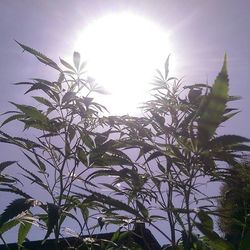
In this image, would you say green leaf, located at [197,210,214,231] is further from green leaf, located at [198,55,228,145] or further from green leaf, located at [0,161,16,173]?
green leaf, located at [0,161,16,173]

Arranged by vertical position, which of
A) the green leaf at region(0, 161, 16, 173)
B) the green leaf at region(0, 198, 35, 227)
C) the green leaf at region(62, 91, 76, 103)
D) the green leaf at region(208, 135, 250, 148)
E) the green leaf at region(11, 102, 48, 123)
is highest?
the green leaf at region(62, 91, 76, 103)

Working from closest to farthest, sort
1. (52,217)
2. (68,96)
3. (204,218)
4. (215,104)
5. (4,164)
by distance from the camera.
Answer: (215,104), (52,217), (204,218), (4,164), (68,96)

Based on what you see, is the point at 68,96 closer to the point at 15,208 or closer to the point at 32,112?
the point at 32,112

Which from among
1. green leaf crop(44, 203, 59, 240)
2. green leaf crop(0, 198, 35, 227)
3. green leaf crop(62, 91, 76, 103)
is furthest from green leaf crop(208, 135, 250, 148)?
green leaf crop(62, 91, 76, 103)

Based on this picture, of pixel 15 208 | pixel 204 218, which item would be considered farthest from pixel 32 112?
pixel 204 218

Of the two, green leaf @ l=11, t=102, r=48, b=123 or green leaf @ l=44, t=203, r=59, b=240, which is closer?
green leaf @ l=44, t=203, r=59, b=240

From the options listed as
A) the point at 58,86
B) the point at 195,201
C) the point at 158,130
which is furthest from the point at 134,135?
the point at 58,86

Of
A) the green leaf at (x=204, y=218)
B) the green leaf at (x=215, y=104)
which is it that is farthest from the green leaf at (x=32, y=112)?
the green leaf at (x=215, y=104)

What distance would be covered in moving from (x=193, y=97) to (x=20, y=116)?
0.94m

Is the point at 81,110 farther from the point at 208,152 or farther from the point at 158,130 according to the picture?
the point at 208,152

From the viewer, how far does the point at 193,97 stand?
1855 millimetres

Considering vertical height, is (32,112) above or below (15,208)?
above

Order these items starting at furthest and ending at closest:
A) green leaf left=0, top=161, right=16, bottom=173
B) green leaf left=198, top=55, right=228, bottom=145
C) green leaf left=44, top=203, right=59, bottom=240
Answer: green leaf left=0, top=161, right=16, bottom=173, green leaf left=44, top=203, right=59, bottom=240, green leaf left=198, top=55, right=228, bottom=145

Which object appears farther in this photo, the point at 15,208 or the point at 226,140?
the point at 15,208
